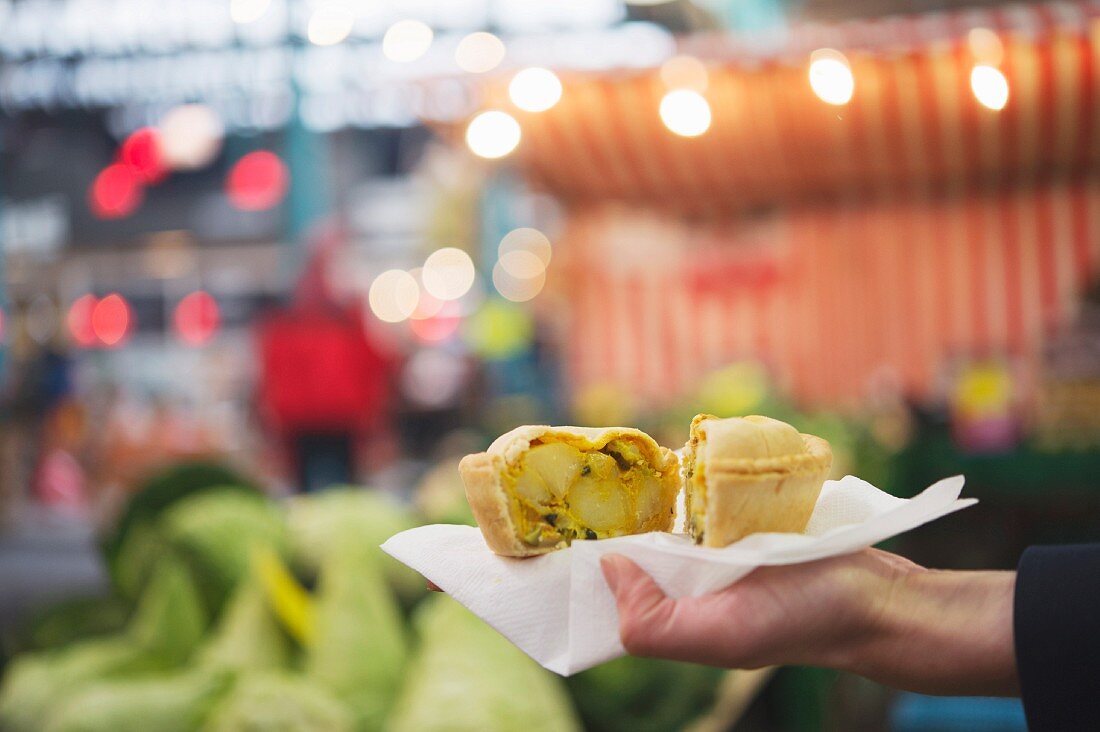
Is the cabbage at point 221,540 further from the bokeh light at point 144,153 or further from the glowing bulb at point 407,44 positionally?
the bokeh light at point 144,153

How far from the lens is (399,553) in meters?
1.15

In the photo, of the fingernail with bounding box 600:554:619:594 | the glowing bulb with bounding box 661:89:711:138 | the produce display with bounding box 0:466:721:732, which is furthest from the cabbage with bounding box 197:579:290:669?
the glowing bulb with bounding box 661:89:711:138

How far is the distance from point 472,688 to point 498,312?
25.4 feet

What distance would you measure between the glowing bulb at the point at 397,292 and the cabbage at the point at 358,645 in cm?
1275

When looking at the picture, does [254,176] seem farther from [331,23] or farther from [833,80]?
[833,80]

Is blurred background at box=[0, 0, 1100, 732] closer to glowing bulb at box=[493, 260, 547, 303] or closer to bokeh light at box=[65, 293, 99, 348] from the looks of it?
bokeh light at box=[65, 293, 99, 348]

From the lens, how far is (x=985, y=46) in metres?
4.91

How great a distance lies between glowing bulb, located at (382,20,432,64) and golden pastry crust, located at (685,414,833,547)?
4.92 meters

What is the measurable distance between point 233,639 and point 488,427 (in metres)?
2.90

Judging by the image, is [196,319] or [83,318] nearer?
[196,319]

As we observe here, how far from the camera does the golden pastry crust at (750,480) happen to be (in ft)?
3.31

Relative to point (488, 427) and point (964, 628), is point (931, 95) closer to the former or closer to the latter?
point (488, 427)

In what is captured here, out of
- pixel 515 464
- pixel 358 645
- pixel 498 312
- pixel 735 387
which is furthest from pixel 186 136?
pixel 515 464

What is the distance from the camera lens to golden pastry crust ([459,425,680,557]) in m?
1.10
